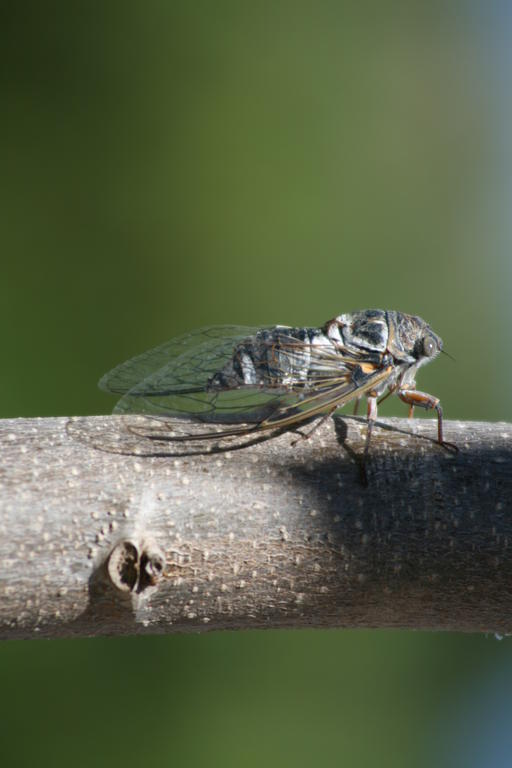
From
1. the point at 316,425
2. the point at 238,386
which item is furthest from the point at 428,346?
the point at 316,425

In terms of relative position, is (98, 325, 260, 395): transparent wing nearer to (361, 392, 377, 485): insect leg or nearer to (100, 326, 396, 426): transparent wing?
(100, 326, 396, 426): transparent wing

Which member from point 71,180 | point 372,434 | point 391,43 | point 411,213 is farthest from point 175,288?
point 372,434

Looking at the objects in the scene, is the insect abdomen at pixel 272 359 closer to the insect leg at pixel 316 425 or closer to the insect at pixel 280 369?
the insect at pixel 280 369

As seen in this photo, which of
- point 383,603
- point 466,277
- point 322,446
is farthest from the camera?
point 466,277

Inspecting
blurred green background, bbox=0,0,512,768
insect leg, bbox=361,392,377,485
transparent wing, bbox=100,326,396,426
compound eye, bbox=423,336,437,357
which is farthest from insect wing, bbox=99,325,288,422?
blurred green background, bbox=0,0,512,768

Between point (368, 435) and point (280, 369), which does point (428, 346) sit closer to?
point (280, 369)

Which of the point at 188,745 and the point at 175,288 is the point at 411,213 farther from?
the point at 188,745

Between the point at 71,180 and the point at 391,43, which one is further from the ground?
the point at 391,43
